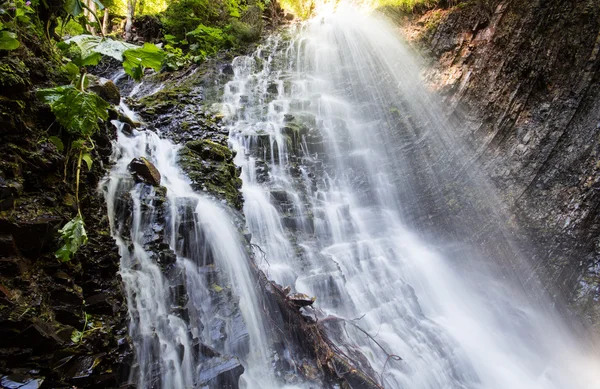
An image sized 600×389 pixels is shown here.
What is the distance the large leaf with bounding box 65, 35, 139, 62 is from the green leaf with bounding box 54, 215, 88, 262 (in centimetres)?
137

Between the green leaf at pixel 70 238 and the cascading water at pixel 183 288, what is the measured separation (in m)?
1.13

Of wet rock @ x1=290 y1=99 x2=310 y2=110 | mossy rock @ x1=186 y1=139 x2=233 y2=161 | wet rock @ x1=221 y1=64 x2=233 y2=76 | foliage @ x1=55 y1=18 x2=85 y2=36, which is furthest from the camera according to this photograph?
wet rock @ x1=221 y1=64 x2=233 y2=76

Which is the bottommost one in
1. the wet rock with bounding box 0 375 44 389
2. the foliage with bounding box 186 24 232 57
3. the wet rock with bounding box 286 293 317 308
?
the wet rock with bounding box 0 375 44 389

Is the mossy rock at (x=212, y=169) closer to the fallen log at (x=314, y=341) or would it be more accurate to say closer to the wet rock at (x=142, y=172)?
the wet rock at (x=142, y=172)

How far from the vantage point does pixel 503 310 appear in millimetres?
6953

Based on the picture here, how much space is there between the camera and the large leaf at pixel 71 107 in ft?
7.55

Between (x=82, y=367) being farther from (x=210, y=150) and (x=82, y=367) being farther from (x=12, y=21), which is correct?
(x=210, y=150)

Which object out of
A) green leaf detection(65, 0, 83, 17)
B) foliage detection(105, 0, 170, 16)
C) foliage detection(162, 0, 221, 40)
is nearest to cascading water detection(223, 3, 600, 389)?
foliage detection(162, 0, 221, 40)

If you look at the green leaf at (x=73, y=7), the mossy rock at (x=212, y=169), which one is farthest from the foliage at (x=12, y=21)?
the mossy rock at (x=212, y=169)

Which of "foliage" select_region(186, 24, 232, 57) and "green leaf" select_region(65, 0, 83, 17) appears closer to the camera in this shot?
"green leaf" select_region(65, 0, 83, 17)

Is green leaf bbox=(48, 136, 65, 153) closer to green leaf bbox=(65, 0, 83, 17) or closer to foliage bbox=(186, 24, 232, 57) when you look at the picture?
green leaf bbox=(65, 0, 83, 17)

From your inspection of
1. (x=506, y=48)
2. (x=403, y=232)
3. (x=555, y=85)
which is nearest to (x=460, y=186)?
(x=403, y=232)

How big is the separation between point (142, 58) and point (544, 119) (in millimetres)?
7802

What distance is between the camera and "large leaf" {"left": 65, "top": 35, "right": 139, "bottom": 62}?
2.42 metres
